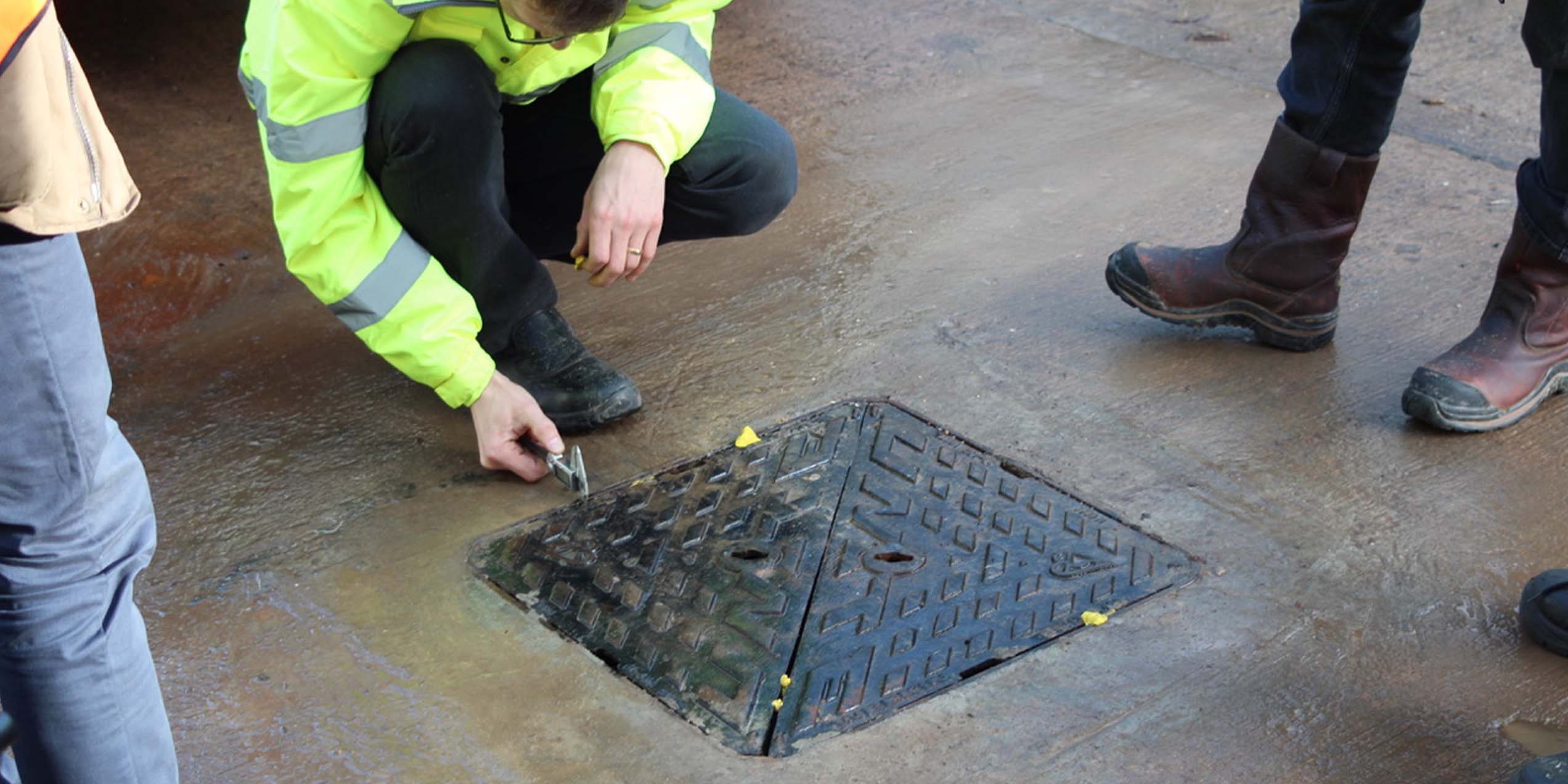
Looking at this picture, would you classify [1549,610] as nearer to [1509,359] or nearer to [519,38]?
[1509,359]

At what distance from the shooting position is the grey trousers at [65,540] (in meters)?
1.20

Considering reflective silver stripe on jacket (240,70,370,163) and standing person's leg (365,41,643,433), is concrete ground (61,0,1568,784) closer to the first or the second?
standing person's leg (365,41,643,433)

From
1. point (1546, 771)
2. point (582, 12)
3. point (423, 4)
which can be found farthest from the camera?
point (423, 4)

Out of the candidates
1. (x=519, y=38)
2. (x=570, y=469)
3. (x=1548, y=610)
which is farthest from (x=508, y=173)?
(x=1548, y=610)

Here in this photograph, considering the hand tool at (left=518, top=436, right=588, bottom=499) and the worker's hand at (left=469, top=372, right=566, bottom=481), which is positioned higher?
the worker's hand at (left=469, top=372, right=566, bottom=481)

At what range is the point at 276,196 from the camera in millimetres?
2055

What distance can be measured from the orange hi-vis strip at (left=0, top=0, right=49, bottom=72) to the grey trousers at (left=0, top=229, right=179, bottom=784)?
165mm

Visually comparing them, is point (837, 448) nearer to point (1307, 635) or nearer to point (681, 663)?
point (681, 663)

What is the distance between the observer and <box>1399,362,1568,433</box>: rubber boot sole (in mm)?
2371

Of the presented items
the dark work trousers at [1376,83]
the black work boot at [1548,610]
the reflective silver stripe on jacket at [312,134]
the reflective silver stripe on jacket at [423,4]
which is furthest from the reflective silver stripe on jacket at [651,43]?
the black work boot at [1548,610]

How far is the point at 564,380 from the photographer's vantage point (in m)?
2.42

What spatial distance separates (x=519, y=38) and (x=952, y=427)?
957 millimetres

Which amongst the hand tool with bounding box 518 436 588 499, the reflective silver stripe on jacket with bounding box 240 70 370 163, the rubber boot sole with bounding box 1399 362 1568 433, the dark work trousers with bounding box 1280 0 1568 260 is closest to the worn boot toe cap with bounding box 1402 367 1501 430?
the rubber boot sole with bounding box 1399 362 1568 433

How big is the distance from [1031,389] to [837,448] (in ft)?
1.38
